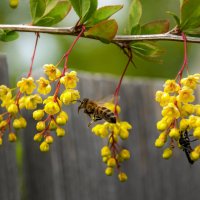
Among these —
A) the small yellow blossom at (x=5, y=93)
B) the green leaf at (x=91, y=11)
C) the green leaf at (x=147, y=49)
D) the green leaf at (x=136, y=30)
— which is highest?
the green leaf at (x=91, y=11)

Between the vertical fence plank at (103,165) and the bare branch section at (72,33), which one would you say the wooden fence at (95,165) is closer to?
the vertical fence plank at (103,165)

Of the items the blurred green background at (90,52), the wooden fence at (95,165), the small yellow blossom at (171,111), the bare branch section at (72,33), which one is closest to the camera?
the small yellow blossom at (171,111)

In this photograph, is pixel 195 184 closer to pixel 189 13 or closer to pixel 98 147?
pixel 98 147

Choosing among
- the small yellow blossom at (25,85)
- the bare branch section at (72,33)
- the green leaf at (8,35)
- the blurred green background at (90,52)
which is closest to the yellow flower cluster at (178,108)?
the bare branch section at (72,33)

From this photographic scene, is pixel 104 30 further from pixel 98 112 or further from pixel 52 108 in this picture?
pixel 98 112

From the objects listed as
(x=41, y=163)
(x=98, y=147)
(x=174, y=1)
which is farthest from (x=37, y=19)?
(x=174, y=1)
